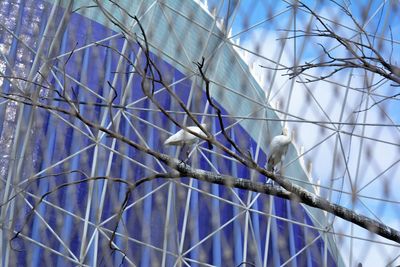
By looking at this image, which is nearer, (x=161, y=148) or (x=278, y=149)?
(x=278, y=149)

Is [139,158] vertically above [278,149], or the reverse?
[278,149]

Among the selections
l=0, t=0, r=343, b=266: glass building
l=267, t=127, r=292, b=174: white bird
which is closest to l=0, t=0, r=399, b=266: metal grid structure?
l=0, t=0, r=343, b=266: glass building

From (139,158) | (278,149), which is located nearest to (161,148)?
(139,158)

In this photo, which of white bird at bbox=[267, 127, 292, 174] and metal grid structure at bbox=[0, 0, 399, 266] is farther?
metal grid structure at bbox=[0, 0, 399, 266]

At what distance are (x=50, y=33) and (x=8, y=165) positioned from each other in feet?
8.29

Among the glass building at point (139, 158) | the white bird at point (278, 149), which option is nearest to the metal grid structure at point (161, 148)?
the glass building at point (139, 158)

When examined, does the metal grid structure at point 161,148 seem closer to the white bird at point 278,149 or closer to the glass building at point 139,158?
the glass building at point 139,158

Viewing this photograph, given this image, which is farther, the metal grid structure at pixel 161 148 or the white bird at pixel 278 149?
the metal grid structure at pixel 161 148

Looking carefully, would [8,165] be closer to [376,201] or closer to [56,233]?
[56,233]

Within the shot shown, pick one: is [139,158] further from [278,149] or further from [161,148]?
[278,149]

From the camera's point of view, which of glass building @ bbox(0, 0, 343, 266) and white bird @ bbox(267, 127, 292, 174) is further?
glass building @ bbox(0, 0, 343, 266)

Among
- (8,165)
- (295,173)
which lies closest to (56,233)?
(8,165)

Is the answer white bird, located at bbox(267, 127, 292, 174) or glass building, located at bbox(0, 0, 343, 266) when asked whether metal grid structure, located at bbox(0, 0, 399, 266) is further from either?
white bird, located at bbox(267, 127, 292, 174)

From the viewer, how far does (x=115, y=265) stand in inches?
619
